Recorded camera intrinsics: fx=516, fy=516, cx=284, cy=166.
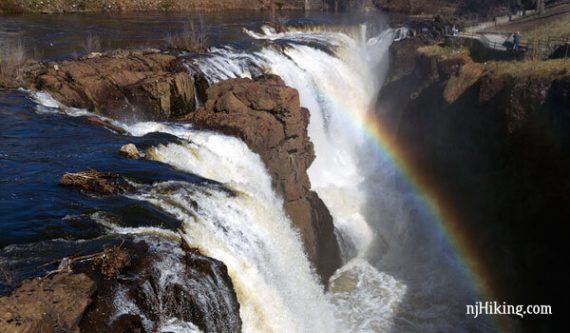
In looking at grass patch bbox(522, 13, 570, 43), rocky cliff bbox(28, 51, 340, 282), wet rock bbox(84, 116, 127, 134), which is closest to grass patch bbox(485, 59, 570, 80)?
grass patch bbox(522, 13, 570, 43)

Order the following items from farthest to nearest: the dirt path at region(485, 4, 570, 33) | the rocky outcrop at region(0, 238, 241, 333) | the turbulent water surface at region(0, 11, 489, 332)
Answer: the dirt path at region(485, 4, 570, 33), the turbulent water surface at region(0, 11, 489, 332), the rocky outcrop at region(0, 238, 241, 333)

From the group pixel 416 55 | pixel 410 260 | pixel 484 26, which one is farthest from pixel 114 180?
pixel 484 26

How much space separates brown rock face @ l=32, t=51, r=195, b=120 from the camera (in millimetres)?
17281

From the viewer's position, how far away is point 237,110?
56.0 ft

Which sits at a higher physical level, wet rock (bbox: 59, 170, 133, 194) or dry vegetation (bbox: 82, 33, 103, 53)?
dry vegetation (bbox: 82, 33, 103, 53)

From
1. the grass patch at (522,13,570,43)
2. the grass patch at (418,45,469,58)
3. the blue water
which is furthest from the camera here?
the grass patch at (418,45,469,58)

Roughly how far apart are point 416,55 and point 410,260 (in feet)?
40.4

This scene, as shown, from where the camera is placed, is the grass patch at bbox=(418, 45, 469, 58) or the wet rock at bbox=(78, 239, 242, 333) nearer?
the wet rock at bbox=(78, 239, 242, 333)

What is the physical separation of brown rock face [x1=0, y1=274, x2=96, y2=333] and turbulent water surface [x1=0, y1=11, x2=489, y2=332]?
61 cm

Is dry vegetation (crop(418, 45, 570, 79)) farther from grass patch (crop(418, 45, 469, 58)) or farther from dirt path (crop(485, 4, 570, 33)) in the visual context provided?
dirt path (crop(485, 4, 570, 33))

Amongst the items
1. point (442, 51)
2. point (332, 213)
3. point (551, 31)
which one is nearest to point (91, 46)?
point (332, 213)

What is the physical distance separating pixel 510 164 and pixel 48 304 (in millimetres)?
13798

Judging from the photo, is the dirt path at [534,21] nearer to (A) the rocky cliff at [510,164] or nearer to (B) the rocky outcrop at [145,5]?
(A) the rocky cliff at [510,164]

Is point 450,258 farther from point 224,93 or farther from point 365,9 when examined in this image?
point 365,9
